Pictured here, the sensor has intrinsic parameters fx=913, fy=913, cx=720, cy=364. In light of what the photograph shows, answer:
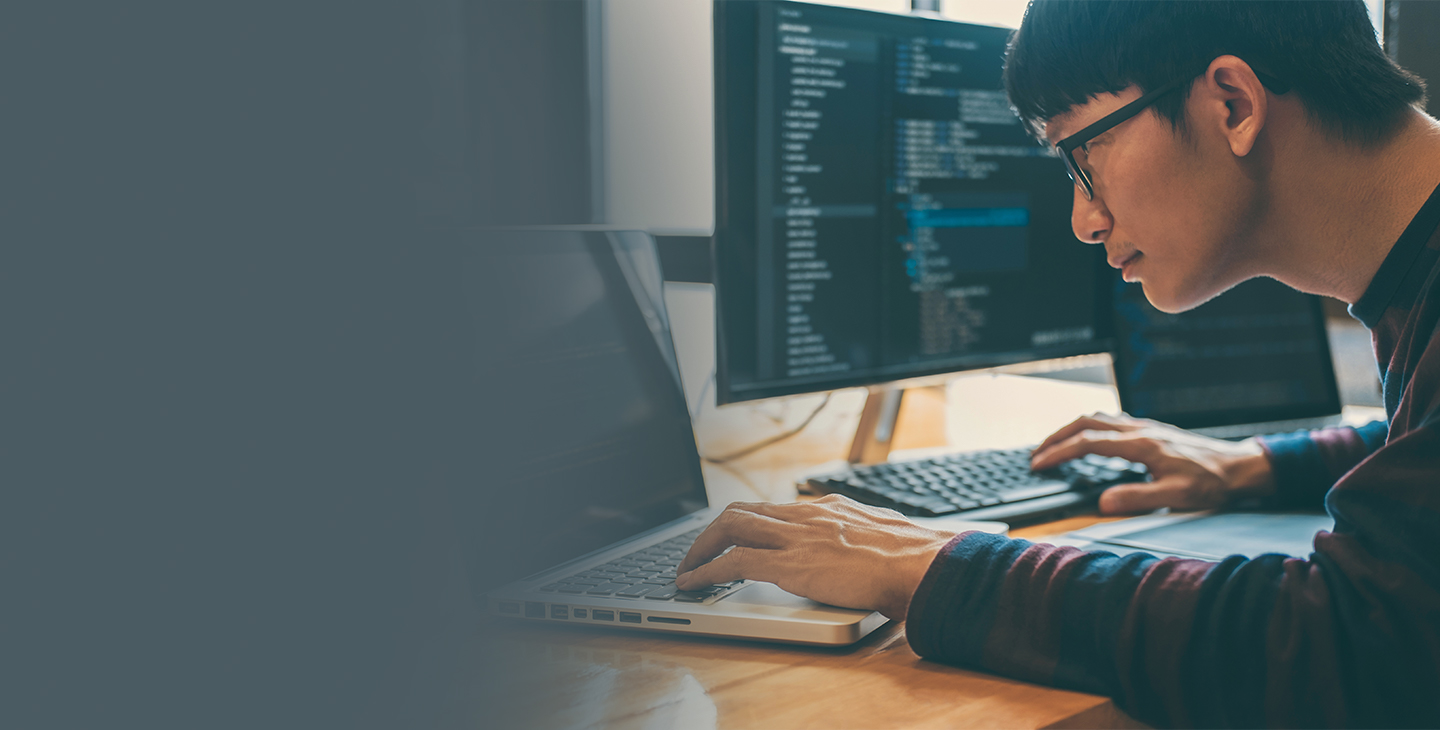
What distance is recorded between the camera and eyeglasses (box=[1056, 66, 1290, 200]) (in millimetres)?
639

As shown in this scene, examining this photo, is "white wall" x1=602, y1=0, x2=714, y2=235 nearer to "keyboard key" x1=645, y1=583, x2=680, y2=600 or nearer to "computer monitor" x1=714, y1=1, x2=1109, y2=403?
"computer monitor" x1=714, y1=1, x2=1109, y2=403

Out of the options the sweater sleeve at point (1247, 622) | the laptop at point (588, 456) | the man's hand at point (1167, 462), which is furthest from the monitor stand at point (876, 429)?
the sweater sleeve at point (1247, 622)

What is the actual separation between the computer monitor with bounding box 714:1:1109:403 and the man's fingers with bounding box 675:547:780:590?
33 centimetres

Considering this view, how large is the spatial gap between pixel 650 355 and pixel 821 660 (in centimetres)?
34

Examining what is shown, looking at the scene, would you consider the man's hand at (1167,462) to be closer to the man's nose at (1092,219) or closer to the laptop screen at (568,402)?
the man's nose at (1092,219)

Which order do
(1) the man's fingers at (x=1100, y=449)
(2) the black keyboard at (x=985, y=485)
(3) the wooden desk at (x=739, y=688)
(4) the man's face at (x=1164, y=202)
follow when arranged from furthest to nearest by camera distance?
(1) the man's fingers at (x=1100, y=449)
(2) the black keyboard at (x=985, y=485)
(4) the man's face at (x=1164, y=202)
(3) the wooden desk at (x=739, y=688)

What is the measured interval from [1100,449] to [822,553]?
18.9 inches

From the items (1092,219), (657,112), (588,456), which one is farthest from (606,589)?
(657,112)

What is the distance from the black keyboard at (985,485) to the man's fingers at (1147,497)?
0.02 m

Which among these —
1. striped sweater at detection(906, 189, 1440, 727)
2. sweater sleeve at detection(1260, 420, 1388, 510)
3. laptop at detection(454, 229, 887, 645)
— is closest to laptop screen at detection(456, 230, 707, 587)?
laptop at detection(454, 229, 887, 645)

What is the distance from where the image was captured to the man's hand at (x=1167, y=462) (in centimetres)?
86

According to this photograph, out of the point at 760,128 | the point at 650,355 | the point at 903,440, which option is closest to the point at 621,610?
the point at 650,355

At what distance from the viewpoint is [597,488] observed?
69 centimetres

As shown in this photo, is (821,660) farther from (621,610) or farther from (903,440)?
(903,440)
